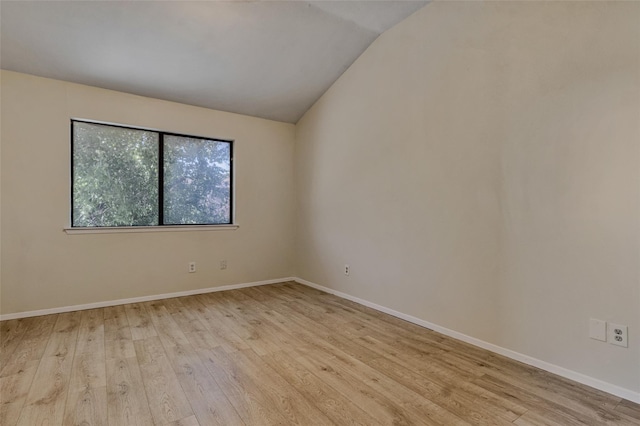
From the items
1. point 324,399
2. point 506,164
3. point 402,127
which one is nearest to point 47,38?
point 402,127

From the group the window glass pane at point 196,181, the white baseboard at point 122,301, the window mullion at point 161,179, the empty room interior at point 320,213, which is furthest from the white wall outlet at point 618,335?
the window mullion at point 161,179

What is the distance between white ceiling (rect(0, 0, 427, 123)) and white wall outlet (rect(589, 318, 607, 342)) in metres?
2.73

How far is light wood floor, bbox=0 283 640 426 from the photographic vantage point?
5.12 ft

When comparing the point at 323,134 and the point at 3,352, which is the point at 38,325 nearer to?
the point at 3,352

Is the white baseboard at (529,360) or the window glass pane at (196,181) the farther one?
the window glass pane at (196,181)

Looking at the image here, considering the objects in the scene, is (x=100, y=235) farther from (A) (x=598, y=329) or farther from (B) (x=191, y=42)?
(A) (x=598, y=329)

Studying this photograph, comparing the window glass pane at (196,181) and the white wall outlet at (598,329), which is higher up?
the window glass pane at (196,181)

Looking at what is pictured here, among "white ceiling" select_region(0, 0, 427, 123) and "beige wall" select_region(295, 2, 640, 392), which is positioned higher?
"white ceiling" select_region(0, 0, 427, 123)

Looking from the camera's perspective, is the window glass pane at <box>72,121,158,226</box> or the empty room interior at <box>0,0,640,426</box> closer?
the empty room interior at <box>0,0,640,426</box>

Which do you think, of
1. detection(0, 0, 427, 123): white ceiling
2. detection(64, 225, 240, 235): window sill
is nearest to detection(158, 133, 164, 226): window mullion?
detection(64, 225, 240, 235): window sill

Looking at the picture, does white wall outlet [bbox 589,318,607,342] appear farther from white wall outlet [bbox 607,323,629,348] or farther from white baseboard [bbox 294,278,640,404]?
white baseboard [bbox 294,278,640,404]

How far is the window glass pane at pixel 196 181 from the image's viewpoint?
3.74m

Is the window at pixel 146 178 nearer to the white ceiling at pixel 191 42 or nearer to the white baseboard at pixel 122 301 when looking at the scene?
the white ceiling at pixel 191 42

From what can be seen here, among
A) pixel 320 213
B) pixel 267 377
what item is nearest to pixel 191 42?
pixel 320 213
